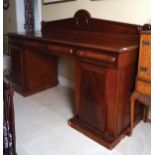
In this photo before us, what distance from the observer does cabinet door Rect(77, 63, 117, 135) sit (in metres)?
1.67

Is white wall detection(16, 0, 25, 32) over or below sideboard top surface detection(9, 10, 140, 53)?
over

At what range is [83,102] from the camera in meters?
1.95

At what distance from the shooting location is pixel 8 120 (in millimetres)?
1359

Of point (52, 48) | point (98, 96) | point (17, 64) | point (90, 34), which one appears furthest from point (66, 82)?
point (98, 96)

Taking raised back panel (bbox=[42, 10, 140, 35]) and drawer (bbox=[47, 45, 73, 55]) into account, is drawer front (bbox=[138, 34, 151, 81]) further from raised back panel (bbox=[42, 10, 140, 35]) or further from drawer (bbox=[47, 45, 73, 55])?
drawer (bbox=[47, 45, 73, 55])

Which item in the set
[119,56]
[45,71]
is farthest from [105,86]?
[45,71]

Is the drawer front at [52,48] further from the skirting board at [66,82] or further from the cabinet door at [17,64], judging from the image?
the skirting board at [66,82]

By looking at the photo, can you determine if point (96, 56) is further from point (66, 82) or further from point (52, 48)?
point (66, 82)

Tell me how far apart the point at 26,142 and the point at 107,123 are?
0.75 m

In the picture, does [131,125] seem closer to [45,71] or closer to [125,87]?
[125,87]

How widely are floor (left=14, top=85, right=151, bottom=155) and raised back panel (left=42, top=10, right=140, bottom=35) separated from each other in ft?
3.17

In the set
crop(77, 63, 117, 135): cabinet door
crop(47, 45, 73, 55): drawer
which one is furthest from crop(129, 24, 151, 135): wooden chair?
crop(47, 45, 73, 55): drawer

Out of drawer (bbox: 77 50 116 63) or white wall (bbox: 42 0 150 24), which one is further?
white wall (bbox: 42 0 150 24)
